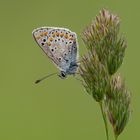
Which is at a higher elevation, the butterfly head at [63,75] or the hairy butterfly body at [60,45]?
the hairy butterfly body at [60,45]

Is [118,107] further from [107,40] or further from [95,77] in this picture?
[107,40]

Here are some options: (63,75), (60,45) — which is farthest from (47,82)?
(63,75)

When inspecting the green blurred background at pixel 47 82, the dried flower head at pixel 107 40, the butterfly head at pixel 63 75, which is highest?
the dried flower head at pixel 107 40

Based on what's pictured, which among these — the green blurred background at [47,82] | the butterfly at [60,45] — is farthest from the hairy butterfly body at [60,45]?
the green blurred background at [47,82]

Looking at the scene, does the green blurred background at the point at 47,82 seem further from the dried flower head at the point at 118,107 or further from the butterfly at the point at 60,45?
the dried flower head at the point at 118,107

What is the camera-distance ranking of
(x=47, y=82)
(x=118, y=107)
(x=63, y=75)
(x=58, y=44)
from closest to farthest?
(x=118, y=107)
(x=63, y=75)
(x=58, y=44)
(x=47, y=82)

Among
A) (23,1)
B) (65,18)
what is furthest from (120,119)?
(23,1)

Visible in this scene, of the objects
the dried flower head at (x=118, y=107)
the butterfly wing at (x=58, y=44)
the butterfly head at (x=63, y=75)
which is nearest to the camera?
the dried flower head at (x=118, y=107)
